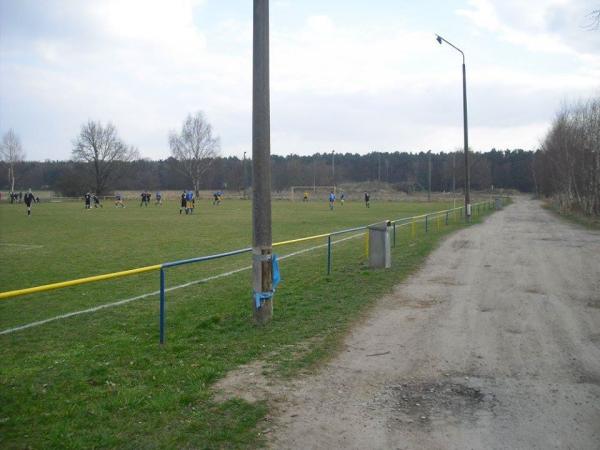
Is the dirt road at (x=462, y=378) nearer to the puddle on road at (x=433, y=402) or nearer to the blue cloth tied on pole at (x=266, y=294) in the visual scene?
the puddle on road at (x=433, y=402)

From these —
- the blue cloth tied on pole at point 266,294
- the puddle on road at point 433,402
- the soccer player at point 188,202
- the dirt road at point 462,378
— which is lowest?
the puddle on road at point 433,402

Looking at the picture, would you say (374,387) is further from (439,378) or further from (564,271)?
(564,271)

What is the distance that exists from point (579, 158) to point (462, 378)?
4199 cm

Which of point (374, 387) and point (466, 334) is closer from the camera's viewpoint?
point (374, 387)

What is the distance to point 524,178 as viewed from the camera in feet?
454

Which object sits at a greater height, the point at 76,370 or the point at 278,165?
the point at 278,165

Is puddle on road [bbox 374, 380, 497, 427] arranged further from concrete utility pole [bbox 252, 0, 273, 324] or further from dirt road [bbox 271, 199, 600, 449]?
concrete utility pole [bbox 252, 0, 273, 324]

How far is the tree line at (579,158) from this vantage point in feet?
121

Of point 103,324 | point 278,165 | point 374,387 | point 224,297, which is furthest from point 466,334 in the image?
A: point 278,165

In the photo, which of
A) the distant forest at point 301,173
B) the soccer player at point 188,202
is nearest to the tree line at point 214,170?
the distant forest at point 301,173

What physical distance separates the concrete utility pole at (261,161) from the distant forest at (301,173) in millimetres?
88717

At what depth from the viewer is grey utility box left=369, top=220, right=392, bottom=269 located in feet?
40.9

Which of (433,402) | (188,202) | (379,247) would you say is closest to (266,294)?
(433,402)

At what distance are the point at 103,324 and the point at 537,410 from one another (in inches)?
224
